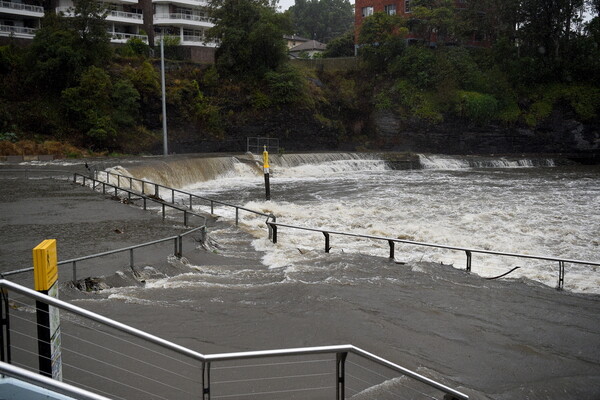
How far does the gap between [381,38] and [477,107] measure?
1157 centimetres

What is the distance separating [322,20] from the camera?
103500 mm

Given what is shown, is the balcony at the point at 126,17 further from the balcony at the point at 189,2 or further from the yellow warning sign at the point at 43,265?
the yellow warning sign at the point at 43,265

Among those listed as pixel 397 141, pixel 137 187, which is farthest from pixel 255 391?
pixel 397 141

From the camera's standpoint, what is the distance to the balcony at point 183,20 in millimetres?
57562

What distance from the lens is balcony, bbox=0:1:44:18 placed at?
4915 cm

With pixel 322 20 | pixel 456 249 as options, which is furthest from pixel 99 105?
pixel 322 20

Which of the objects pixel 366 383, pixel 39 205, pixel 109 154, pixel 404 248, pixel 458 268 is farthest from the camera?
pixel 109 154

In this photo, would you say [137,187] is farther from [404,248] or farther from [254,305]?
[254,305]

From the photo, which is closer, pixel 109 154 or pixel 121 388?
pixel 121 388

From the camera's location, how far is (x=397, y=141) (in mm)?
54750

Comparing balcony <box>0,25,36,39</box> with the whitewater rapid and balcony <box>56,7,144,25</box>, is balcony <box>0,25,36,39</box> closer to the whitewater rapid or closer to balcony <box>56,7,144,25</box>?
balcony <box>56,7,144,25</box>

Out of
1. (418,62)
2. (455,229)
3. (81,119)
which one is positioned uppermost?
(418,62)

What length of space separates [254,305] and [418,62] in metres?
49.4

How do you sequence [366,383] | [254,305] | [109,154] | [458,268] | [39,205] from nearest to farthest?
[366,383], [254,305], [458,268], [39,205], [109,154]
